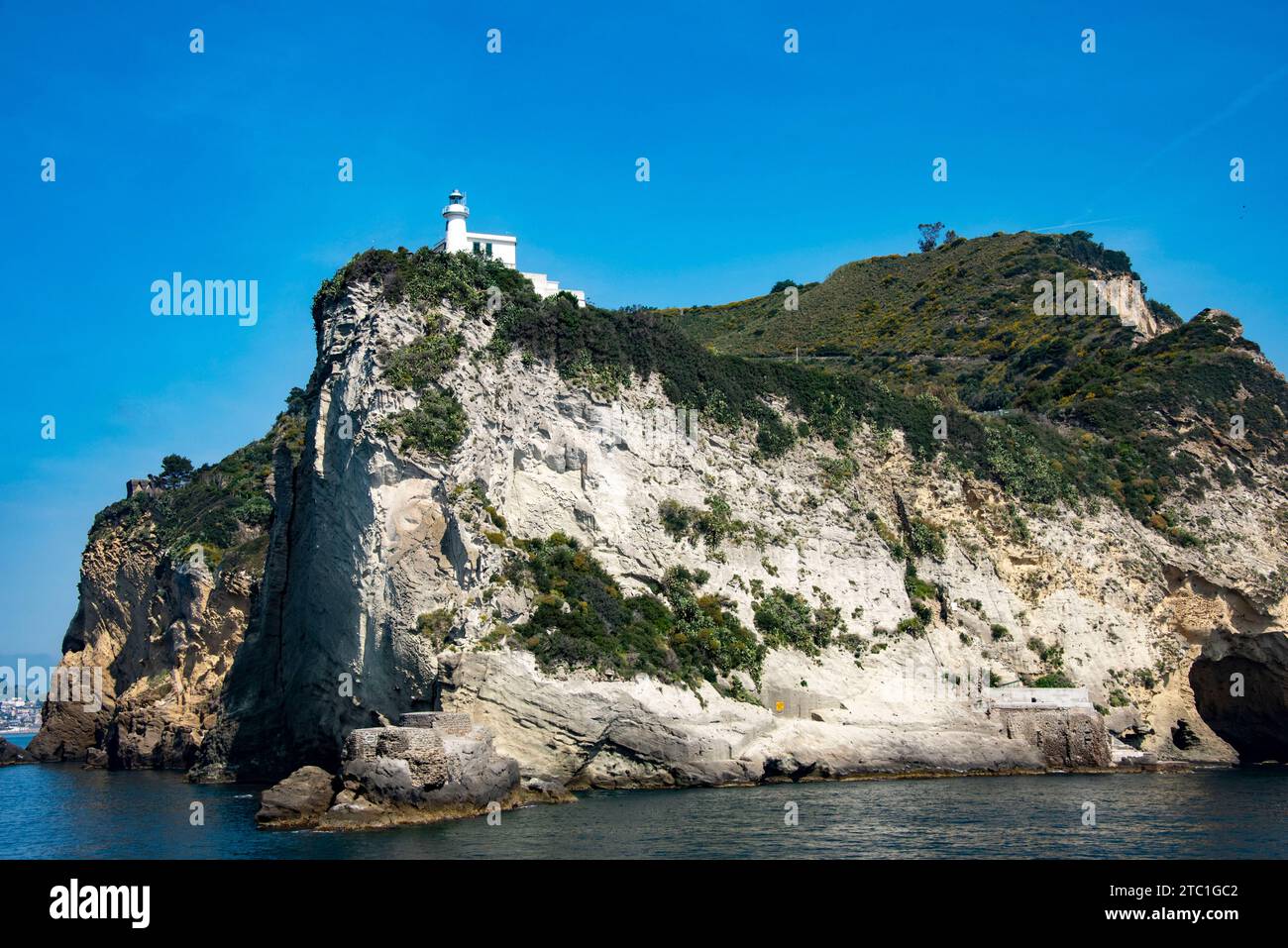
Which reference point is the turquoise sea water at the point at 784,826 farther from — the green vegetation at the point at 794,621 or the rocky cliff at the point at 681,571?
the green vegetation at the point at 794,621

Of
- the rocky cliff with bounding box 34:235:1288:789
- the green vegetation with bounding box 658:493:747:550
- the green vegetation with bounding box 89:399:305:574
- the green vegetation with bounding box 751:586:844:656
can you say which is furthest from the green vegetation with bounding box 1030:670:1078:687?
the green vegetation with bounding box 89:399:305:574

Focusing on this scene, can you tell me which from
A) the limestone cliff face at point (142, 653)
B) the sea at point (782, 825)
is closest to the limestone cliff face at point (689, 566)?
the limestone cliff face at point (142, 653)

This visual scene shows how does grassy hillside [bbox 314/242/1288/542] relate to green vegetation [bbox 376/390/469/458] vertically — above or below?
above

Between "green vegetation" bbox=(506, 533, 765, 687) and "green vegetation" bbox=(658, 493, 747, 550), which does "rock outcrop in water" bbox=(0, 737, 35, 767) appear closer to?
"green vegetation" bbox=(506, 533, 765, 687)

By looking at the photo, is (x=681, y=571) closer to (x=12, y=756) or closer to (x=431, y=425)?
(x=431, y=425)
